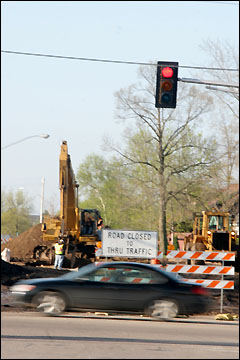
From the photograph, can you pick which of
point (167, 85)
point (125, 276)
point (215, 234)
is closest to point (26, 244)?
point (215, 234)

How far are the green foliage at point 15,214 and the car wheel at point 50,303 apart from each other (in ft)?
230

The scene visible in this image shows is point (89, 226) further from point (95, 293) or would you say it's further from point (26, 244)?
point (95, 293)

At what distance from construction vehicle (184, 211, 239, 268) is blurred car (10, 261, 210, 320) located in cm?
1912

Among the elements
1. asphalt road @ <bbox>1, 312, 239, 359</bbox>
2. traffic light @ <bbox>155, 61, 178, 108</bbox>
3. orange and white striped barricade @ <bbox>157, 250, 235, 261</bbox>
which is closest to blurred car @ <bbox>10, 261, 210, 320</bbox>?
asphalt road @ <bbox>1, 312, 239, 359</bbox>

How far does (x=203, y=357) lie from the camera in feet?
30.7

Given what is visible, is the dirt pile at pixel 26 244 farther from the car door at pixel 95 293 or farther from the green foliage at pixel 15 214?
the green foliage at pixel 15 214

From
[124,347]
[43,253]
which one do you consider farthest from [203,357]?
[43,253]

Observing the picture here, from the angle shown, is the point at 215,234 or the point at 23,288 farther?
the point at 215,234

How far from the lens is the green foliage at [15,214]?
86438 millimetres

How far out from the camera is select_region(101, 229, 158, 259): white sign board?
17969 mm

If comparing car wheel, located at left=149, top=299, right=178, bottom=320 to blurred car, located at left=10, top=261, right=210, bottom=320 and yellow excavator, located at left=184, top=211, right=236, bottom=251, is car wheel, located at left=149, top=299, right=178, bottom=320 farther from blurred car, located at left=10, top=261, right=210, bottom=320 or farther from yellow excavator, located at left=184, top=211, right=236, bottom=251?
yellow excavator, located at left=184, top=211, right=236, bottom=251

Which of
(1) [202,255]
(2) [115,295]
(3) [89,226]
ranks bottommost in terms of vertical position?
(2) [115,295]

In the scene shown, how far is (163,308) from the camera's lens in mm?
14148

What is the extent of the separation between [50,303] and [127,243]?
14.9 feet
